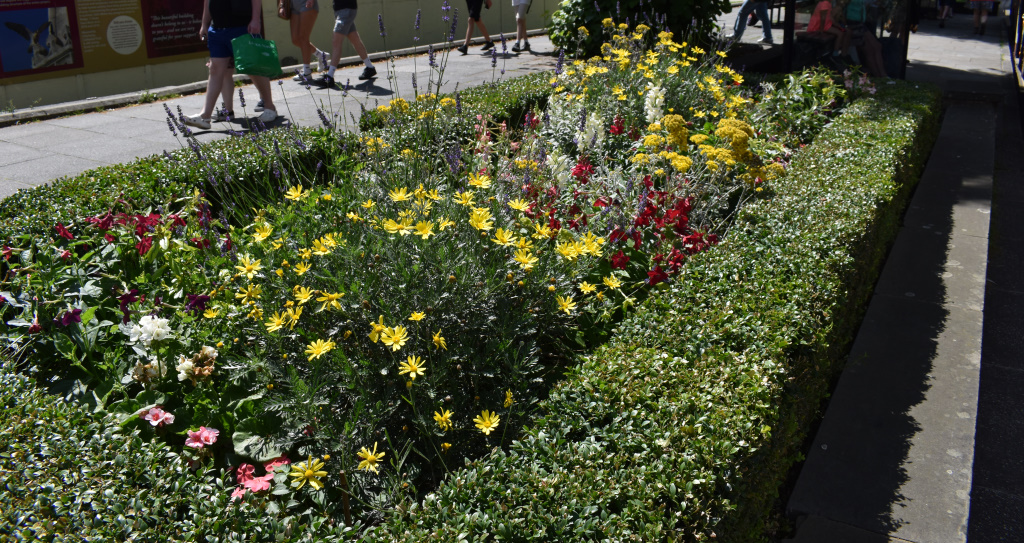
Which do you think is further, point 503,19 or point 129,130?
point 503,19

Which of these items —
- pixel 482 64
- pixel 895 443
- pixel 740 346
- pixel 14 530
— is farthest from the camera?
pixel 482 64

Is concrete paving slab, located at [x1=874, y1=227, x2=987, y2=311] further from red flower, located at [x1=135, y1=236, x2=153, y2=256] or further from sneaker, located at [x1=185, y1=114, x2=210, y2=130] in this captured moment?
sneaker, located at [x1=185, y1=114, x2=210, y2=130]

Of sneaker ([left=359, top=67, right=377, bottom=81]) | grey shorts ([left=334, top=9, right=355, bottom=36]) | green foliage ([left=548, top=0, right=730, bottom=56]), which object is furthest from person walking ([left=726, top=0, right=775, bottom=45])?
grey shorts ([left=334, top=9, right=355, bottom=36])

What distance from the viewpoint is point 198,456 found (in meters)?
2.64

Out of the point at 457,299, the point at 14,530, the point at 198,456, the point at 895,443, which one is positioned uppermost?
the point at 457,299

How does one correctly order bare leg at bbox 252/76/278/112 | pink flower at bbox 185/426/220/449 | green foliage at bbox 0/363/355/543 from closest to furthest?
green foliage at bbox 0/363/355/543 < pink flower at bbox 185/426/220/449 < bare leg at bbox 252/76/278/112

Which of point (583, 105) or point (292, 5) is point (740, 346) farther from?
point (292, 5)

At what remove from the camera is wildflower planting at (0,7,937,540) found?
7.50 feet

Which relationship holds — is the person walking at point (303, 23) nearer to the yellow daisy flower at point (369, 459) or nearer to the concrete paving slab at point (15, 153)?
the concrete paving slab at point (15, 153)

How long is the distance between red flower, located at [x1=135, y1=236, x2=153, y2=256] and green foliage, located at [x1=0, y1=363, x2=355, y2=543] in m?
1.32

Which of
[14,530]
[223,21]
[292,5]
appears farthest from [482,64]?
[14,530]

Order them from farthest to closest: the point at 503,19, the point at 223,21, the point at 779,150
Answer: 1. the point at 503,19
2. the point at 223,21
3. the point at 779,150

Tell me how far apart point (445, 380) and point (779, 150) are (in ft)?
14.2

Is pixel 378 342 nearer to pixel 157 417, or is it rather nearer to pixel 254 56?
pixel 157 417
